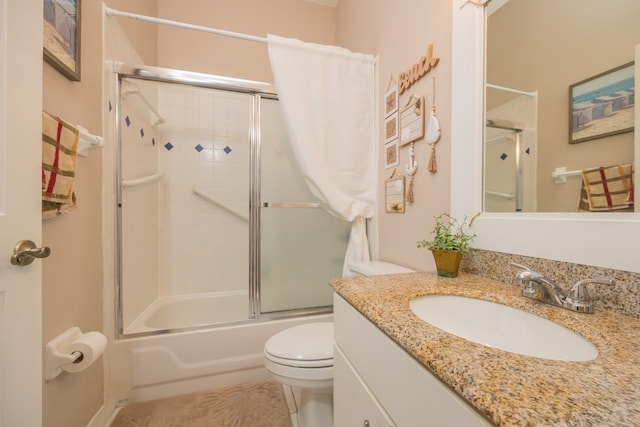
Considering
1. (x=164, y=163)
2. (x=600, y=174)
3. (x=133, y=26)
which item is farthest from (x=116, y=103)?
(x=600, y=174)

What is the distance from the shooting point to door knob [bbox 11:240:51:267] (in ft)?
2.09

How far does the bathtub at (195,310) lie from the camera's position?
1.84m

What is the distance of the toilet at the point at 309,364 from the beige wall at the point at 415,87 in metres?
0.17

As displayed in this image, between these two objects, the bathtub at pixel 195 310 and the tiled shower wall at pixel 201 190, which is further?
the tiled shower wall at pixel 201 190

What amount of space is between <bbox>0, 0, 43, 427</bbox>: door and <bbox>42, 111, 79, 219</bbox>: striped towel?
0.14m

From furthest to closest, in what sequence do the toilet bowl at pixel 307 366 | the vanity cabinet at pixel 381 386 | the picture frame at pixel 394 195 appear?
the picture frame at pixel 394 195, the toilet bowl at pixel 307 366, the vanity cabinet at pixel 381 386

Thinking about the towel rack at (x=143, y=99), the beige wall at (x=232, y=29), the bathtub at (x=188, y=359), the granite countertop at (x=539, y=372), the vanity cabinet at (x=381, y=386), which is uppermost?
the beige wall at (x=232, y=29)

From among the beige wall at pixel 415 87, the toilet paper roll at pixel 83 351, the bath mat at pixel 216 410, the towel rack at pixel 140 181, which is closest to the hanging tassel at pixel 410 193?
the beige wall at pixel 415 87

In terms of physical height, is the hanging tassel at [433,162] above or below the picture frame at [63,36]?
below

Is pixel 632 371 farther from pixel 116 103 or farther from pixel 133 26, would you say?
pixel 133 26

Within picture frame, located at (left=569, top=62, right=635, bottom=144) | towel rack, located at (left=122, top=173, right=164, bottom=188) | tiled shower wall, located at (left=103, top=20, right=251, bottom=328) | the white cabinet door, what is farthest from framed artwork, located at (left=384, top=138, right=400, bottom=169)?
towel rack, located at (left=122, top=173, right=164, bottom=188)

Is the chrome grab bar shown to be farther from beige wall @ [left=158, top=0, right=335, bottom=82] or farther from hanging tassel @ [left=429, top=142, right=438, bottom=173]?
beige wall @ [left=158, top=0, right=335, bottom=82]

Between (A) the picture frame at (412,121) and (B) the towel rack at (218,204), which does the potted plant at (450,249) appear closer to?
(A) the picture frame at (412,121)

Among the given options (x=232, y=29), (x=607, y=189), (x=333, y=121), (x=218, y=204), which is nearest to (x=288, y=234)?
(x=333, y=121)
